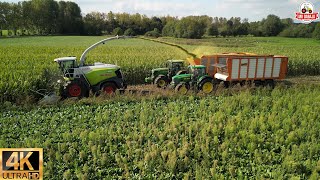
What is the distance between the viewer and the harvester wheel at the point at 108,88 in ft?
40.0

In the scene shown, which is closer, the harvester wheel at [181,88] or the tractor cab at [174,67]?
the harvester wheel at [181,88]

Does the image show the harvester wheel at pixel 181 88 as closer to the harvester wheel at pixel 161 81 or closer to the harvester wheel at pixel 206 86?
the harvester wheel at pixel 206 86

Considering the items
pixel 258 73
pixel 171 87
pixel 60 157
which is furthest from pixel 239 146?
pixel 258 73

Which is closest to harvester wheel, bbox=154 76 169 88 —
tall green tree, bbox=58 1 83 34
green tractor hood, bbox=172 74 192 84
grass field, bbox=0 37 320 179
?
green tractor hood, bbox=172 74 192 84

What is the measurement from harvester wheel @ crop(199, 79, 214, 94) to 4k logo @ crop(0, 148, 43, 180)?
7.95 metres

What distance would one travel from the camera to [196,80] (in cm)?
1332

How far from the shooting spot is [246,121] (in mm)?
8594

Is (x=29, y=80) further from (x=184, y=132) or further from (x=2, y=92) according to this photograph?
(x=184, y=132)

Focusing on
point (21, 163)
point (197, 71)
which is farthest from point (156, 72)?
point (21, 163)

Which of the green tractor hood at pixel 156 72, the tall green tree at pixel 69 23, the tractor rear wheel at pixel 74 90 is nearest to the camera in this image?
the tractor rear wheel at pixel 74 90

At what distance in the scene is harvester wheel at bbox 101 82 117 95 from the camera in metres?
12.2

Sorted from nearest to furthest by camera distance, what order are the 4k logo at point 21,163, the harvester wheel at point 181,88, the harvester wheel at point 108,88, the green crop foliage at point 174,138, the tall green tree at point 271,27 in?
1. the 4k logo at point 21,163
2. the green crop foliage at point 174,138
3. the harvester wheel at point 108,88
4. the harvester wheel at point 181,88
5. the tall green tree at point 271,27

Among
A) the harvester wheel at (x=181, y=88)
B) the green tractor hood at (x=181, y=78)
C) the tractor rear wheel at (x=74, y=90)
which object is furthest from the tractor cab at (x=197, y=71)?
the tractor rear wheel at (x=74, y=90)

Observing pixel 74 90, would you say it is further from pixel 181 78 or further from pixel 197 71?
pixel 197 71
